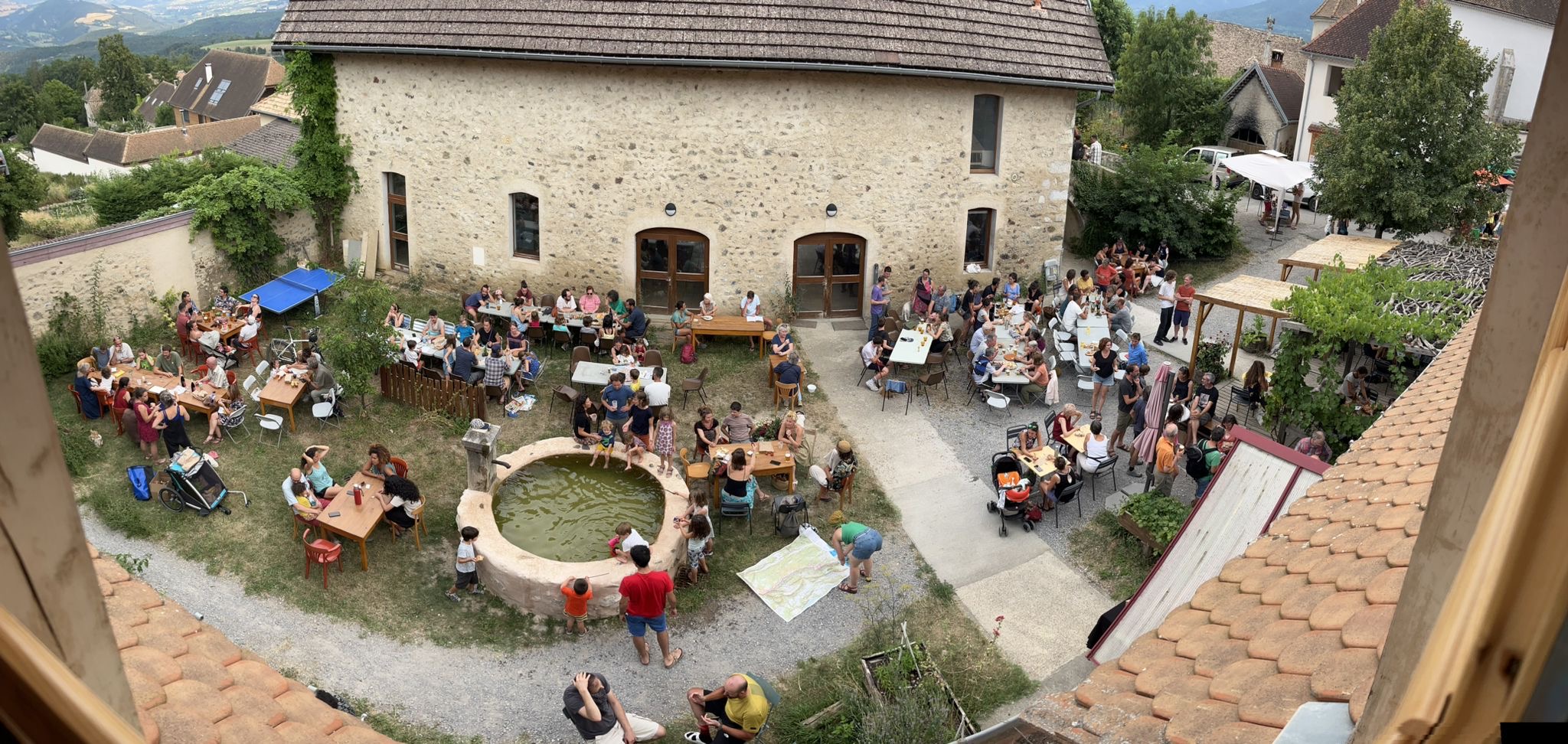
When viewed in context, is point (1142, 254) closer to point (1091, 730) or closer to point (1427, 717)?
point (1091, 730)

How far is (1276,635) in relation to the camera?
3662 mm

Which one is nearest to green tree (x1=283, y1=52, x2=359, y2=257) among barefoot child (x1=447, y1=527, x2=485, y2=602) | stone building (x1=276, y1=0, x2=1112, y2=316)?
stone building (x1=276, y1=0, x2=1112, y2=316)

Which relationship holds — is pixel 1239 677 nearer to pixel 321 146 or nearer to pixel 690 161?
pixel 690 161

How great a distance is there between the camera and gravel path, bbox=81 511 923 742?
9.62 m

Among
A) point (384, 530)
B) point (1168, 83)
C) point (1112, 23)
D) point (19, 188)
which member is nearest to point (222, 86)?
point (19, 188)

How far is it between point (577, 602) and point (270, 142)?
841 inches

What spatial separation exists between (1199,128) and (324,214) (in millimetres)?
27786

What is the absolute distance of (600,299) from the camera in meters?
18.0

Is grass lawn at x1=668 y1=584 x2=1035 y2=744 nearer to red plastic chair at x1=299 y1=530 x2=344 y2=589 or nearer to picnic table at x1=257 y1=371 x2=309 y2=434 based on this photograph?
red plastic chair at x1=299 y1=530 x2=344 y2=589

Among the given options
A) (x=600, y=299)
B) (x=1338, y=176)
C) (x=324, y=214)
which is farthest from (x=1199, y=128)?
(x=324, y=214)

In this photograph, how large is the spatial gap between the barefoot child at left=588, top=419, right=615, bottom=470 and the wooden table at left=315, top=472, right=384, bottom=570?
2.40m

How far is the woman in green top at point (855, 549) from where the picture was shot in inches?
432

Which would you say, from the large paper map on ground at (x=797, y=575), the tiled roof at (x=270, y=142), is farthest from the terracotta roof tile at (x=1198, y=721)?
the tiled roof at (x=270, y=142)

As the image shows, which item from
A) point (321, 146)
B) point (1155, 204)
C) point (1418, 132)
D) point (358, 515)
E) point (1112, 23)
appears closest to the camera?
point (358, 515)
